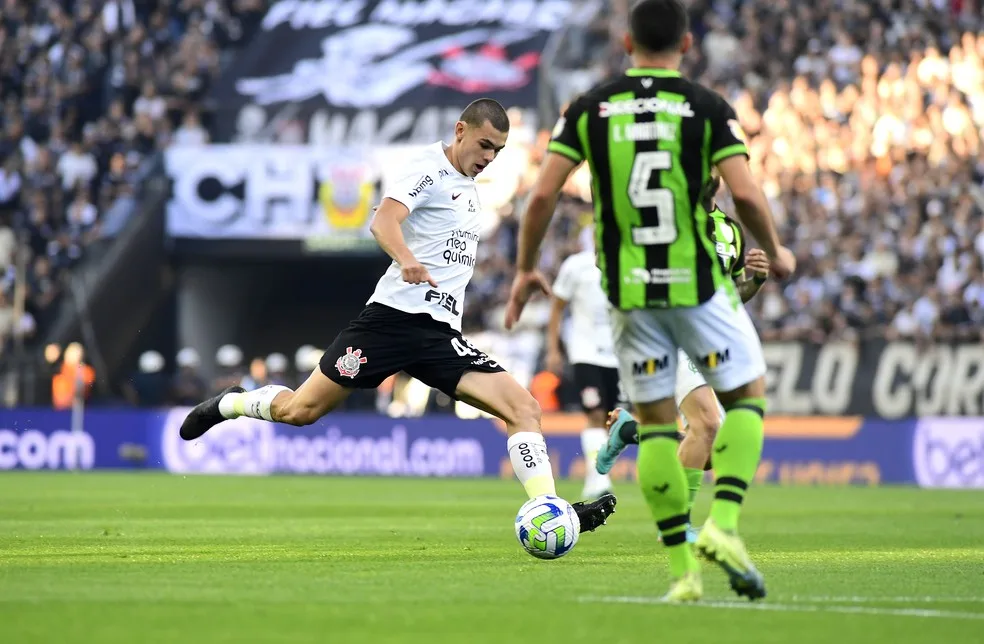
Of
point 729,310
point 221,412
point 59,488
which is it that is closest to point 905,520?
point 221,412

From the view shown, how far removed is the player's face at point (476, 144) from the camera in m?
10.0

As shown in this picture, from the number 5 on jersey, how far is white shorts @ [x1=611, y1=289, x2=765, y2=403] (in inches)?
12.0

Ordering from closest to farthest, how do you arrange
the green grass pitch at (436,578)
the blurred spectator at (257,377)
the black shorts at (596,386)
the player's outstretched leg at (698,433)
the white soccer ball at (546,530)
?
1. the green grass pitch at (436,578)
2. the white soccer ball at (546,530)
3. the player's outstretched leg at (698,433)
4. the black shorts at (596,386)
5. the blurred spectator at (257,377)

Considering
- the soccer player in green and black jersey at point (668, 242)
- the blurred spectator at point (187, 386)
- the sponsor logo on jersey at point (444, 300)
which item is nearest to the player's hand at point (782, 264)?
the soccer player in green and black jersey at point (668, 242)

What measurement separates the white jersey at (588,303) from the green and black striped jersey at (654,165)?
844cm

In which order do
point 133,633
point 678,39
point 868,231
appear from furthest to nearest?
point 868,231
point 678,39
point 133,633

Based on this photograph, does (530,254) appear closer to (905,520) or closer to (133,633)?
(133,633)

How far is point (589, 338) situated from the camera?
52.4 ft

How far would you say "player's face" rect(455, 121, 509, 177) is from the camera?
32.9 ft

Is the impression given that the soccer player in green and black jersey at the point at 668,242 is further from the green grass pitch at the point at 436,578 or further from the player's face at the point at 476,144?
the player's face at the point at 476,144

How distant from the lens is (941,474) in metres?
24.1

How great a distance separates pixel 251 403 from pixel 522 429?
2.06 metres

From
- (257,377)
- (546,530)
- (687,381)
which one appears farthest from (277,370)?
(546,530)

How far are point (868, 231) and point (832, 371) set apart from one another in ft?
11.5
